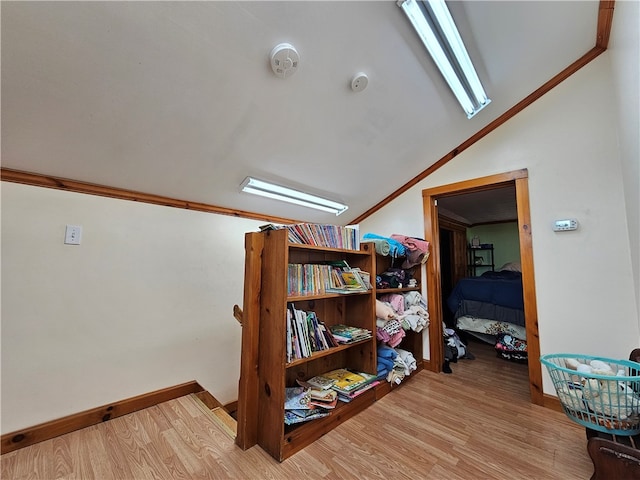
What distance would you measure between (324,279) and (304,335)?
1.31 feet

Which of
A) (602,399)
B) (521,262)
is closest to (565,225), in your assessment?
(521,262)

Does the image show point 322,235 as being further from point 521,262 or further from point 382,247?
point 521,262


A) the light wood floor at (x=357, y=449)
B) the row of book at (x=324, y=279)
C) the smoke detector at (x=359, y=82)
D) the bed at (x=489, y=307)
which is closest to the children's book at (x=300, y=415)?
the light wood floor at (x=357, y=449)

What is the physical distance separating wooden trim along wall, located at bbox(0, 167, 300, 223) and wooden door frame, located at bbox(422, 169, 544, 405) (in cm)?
201

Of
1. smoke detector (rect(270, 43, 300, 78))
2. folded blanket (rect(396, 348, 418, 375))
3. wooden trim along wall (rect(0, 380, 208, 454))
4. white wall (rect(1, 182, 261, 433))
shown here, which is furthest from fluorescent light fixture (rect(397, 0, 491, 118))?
wooden trim along wall (rect(0, 380, 208, 454))

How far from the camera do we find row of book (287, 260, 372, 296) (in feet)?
5.28

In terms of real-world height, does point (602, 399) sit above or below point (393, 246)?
below

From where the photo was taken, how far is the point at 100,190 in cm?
173

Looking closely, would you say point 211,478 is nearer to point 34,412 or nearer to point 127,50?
point 34,412

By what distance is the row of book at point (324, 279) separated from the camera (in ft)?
5.28

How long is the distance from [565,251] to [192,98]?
2.77 m

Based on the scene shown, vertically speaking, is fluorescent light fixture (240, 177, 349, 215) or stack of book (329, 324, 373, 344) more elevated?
fluorescent light fixture (240, 177, 349, 215)

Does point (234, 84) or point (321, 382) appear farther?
point (321, 382)

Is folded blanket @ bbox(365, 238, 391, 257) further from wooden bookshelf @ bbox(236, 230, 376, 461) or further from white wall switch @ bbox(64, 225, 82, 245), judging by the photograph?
white wall switch @ bbox(64, 225, 82, 245)
